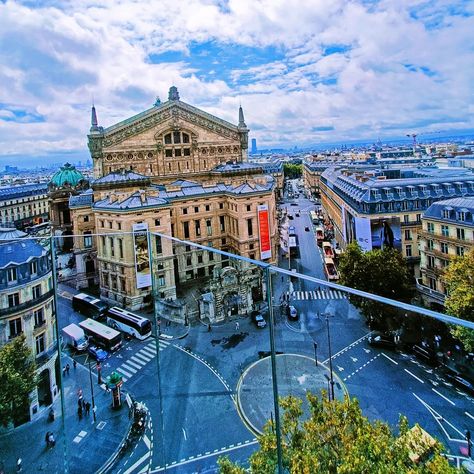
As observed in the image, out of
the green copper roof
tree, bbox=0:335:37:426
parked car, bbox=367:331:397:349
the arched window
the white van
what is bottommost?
the white van

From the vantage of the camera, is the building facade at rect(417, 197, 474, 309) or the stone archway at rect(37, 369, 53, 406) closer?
the stone archway at rect(37, 369, 53, 406)

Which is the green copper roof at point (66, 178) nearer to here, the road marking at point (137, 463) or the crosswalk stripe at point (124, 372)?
the crosswalk stripe at point (124, 372)

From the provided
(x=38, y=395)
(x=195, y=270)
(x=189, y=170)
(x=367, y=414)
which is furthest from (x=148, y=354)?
(x=189, y=170)

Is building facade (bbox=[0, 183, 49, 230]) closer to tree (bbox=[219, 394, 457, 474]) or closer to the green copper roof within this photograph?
the green copper roof

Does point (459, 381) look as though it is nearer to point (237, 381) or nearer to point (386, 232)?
point (237, 381)

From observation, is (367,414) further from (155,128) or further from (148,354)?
(155,128)

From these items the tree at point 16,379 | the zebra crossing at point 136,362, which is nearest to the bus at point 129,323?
the zebra crossing at point 136,362

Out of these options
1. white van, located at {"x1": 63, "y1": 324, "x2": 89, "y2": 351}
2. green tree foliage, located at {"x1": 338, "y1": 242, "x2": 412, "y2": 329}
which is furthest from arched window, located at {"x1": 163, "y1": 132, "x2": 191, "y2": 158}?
green tree foliage, located at {"x1": 338, "y1": 242, "x2": 412, "y2": 329}
